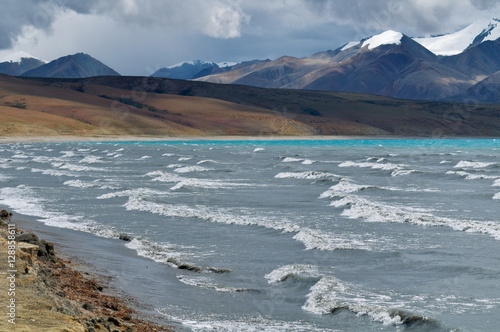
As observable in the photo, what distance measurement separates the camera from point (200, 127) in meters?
197

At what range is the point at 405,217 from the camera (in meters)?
27.5

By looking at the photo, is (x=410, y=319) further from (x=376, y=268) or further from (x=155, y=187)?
(x=155, y=187)

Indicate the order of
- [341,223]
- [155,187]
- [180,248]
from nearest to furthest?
[180,248], [341,223], [155,187]

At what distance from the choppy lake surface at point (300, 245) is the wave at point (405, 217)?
8cm

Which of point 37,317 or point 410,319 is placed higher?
point 37,317

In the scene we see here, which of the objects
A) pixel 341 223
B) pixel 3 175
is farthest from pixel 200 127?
pixel 341 223

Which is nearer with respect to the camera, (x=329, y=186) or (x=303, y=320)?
(x=303, y=320)

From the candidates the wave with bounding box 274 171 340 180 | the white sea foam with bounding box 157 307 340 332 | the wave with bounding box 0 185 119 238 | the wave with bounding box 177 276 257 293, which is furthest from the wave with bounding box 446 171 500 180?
the white sea foam with bounding box 157 307 340 332

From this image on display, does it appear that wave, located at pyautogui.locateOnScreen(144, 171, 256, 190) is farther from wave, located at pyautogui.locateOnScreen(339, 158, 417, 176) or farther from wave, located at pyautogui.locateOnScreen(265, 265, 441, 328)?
wave, located at pyautogui.locateOnScreen(265, 265, 441, 328)

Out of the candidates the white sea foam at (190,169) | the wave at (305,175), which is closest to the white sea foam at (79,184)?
the white sea foam at (190,169)

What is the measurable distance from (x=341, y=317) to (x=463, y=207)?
1937 cm

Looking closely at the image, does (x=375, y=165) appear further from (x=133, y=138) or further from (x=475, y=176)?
(x=133, y=138)

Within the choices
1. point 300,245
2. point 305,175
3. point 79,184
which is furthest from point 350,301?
point 305,175

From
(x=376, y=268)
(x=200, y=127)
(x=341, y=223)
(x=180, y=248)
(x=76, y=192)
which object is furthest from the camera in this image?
(x=200, y=127)
